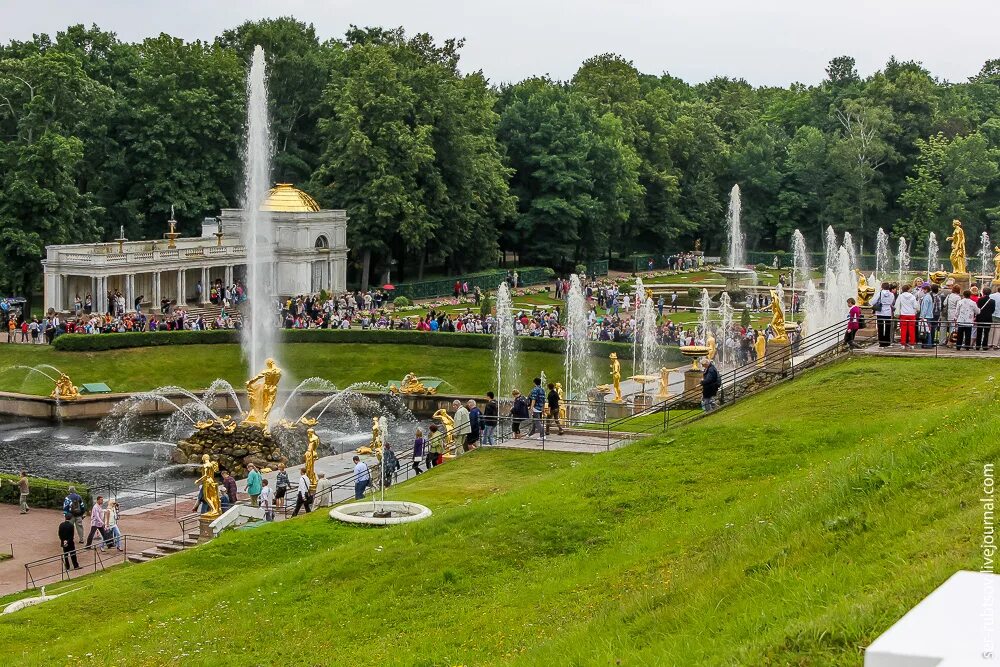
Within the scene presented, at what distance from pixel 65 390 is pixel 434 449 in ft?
71.3

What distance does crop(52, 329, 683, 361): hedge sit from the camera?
5966 centimetres

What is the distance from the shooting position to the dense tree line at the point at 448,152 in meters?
79.4

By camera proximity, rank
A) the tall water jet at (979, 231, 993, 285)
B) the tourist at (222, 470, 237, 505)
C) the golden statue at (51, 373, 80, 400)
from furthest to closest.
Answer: the tall water jet at (979, 231, 993, 285) → the golden statue at (51, 373, 80, 400) → the tourist at (222, 470, 237, 505)

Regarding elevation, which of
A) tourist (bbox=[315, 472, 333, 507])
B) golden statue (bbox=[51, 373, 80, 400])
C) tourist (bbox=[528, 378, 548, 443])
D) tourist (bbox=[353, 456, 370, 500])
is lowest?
tourist (bbox=[315, 472, 333, 507])

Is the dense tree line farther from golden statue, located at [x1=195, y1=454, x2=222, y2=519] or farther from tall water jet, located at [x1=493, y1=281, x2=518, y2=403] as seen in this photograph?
golden statue, located at [x1=195, y1=454, x2=222, y2=519]

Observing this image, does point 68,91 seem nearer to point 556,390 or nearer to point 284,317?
point 284,317

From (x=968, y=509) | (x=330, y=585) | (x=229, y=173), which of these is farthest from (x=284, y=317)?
(x=968, y=509)

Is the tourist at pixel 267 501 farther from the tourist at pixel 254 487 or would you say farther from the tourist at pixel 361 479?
the tourist at pixel 361 479

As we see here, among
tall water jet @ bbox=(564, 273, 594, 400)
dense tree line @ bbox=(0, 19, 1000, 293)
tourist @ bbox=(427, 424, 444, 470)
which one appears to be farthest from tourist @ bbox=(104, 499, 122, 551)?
dense tree line @ bbox=(0, 19, 1000, 293)

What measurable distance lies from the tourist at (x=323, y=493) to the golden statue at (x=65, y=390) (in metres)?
21.0

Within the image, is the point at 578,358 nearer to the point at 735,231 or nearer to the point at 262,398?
the point at 262,398

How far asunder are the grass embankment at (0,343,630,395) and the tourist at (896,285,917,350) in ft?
82.2

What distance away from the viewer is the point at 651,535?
21688 mm

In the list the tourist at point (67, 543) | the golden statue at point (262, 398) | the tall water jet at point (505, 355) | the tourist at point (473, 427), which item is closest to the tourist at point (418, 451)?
the tourist at point (473, 427)
